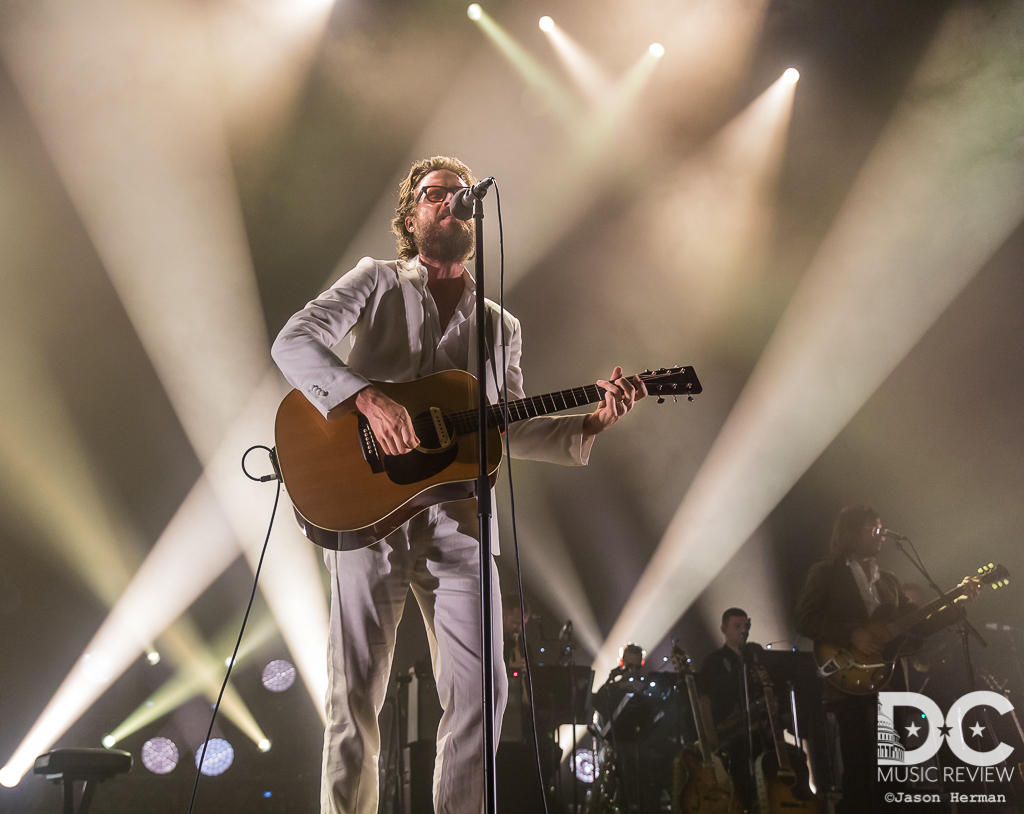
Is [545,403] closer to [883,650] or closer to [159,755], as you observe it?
[883,650]

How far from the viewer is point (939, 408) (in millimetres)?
6133

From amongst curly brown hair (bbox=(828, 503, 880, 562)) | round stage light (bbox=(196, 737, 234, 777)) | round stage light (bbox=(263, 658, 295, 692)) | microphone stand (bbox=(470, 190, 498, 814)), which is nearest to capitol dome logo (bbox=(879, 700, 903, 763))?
curly brown hair (bbox=(828, 503, 880, 562))

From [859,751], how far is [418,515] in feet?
10.9

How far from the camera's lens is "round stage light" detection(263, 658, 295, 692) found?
6.51 m

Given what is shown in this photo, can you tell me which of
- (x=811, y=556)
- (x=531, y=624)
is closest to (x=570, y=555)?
(x=531, y=624)

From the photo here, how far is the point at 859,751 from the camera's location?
398 centimetres

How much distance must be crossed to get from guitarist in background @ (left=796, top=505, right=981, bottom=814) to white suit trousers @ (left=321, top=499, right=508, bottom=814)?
2.94m

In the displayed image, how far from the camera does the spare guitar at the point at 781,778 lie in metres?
4.17

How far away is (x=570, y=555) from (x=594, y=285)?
284 cm

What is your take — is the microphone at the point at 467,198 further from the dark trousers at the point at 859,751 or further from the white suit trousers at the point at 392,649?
the dark trousers at the point at 859,751

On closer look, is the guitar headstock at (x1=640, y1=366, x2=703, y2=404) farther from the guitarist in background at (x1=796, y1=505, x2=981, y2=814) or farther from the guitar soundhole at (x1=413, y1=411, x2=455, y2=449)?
the guitarist in background at (x1=796, y1=505, x2=981, y2=814)

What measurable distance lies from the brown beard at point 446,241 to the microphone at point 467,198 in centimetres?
50

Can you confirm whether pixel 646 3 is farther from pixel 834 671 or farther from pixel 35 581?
pixel 35 581

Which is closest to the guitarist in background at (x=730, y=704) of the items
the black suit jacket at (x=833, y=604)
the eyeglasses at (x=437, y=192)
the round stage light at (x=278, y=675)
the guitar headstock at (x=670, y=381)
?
the black suit jacket at (x=833, y=604)
